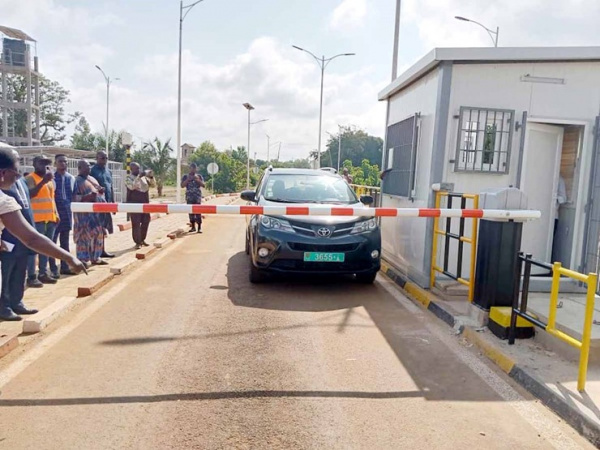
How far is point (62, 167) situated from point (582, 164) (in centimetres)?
746

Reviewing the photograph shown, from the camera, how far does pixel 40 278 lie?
23.8 ft

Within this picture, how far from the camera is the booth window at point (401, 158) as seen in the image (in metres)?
8.07

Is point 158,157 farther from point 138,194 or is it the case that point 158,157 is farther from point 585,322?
point 585,322

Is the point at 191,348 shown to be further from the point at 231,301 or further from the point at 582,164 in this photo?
the point at 582,164

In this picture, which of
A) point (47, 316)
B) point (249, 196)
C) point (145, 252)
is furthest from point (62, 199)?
point (249, 196)

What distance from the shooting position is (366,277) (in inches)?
301

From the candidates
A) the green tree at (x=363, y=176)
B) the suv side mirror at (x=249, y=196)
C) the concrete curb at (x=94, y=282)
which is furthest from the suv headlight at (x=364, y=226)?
the green tree at (x=363, y=176)

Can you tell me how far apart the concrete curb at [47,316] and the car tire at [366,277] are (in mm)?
3854

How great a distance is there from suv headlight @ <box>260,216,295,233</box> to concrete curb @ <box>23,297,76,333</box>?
2.61 m

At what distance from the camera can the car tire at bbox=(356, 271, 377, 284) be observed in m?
7.52

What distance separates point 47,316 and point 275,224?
3018 mm

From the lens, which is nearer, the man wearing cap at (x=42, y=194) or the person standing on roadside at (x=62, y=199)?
the man wearing cap at (x=42, y=194)

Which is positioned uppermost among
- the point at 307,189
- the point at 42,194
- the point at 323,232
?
the point at 307,189

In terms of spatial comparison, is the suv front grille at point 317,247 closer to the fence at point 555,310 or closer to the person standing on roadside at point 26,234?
the fence at point 555,310
